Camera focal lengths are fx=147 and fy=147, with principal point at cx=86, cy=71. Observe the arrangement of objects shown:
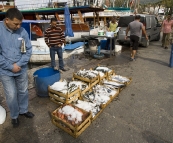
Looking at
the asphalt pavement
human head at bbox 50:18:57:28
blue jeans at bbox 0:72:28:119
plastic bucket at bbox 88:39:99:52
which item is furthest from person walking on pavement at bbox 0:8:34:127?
plastic bucket at bbox 88:39:99:52

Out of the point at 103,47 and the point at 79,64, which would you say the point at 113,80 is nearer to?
the point at 79,64

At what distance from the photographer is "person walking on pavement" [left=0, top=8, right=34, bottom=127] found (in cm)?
245

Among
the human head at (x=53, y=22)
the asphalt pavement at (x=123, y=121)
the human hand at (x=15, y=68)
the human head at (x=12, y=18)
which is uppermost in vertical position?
the human head at (x=53, y=22)

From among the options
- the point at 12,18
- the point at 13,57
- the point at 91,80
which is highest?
the point at 12,18

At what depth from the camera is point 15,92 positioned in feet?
9.15

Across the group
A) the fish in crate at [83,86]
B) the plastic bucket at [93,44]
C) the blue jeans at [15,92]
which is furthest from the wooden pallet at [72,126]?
the plastic bucket at [93,44]

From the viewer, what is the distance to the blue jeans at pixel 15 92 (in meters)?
2.65

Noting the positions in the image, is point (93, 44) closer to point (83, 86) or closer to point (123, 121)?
point (83, 86)

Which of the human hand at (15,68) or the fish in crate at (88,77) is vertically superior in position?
the human hand at (15,68)

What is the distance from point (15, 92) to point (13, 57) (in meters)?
0.68

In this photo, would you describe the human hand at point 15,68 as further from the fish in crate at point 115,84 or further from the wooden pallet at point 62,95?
the fish in crate at point 115,84

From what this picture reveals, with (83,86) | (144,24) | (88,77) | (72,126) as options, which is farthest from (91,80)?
(144,24)

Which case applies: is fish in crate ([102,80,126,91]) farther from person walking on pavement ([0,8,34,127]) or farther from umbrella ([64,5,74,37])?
umbrella ([64,5,74,37])

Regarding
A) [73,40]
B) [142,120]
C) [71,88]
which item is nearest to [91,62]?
[71,88]
